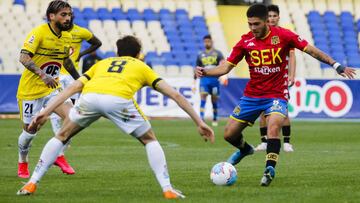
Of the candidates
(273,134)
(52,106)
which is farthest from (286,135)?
(52,106)

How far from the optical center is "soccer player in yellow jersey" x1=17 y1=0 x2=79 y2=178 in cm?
1179

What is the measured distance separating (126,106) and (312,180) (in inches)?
126

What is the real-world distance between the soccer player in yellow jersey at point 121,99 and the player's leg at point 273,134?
5.67ft

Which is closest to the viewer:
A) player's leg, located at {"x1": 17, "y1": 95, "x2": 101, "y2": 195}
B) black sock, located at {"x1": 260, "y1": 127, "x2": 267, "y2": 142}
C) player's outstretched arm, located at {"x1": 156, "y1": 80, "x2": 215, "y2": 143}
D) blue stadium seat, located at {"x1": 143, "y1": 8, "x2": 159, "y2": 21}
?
player's outstretched arm, located at {"x1": 156, "y1": 80, "x2": 215, "y2": 143}

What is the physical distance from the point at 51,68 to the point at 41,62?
0.73ft

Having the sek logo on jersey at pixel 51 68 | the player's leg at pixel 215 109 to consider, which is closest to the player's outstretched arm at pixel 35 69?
the sek logo on jersey at pixel 51 68

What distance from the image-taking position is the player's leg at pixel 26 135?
11938mm

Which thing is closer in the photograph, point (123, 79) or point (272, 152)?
point (123, 79)

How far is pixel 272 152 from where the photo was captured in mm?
10867

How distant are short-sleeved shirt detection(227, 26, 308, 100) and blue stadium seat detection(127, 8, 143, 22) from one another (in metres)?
26.1

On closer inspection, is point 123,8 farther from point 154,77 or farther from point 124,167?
point 154,77

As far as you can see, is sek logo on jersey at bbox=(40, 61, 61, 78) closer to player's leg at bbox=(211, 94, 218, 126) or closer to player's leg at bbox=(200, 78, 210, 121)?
player's leg at bbox=(211, 94, 218, 126)

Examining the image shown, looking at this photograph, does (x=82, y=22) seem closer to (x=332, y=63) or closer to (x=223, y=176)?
(x=332, y=63)

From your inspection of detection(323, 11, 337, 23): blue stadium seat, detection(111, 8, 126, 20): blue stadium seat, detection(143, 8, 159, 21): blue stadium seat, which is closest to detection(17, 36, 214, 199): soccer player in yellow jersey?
detection(111, 8, 126, 20): blue stadium seat
